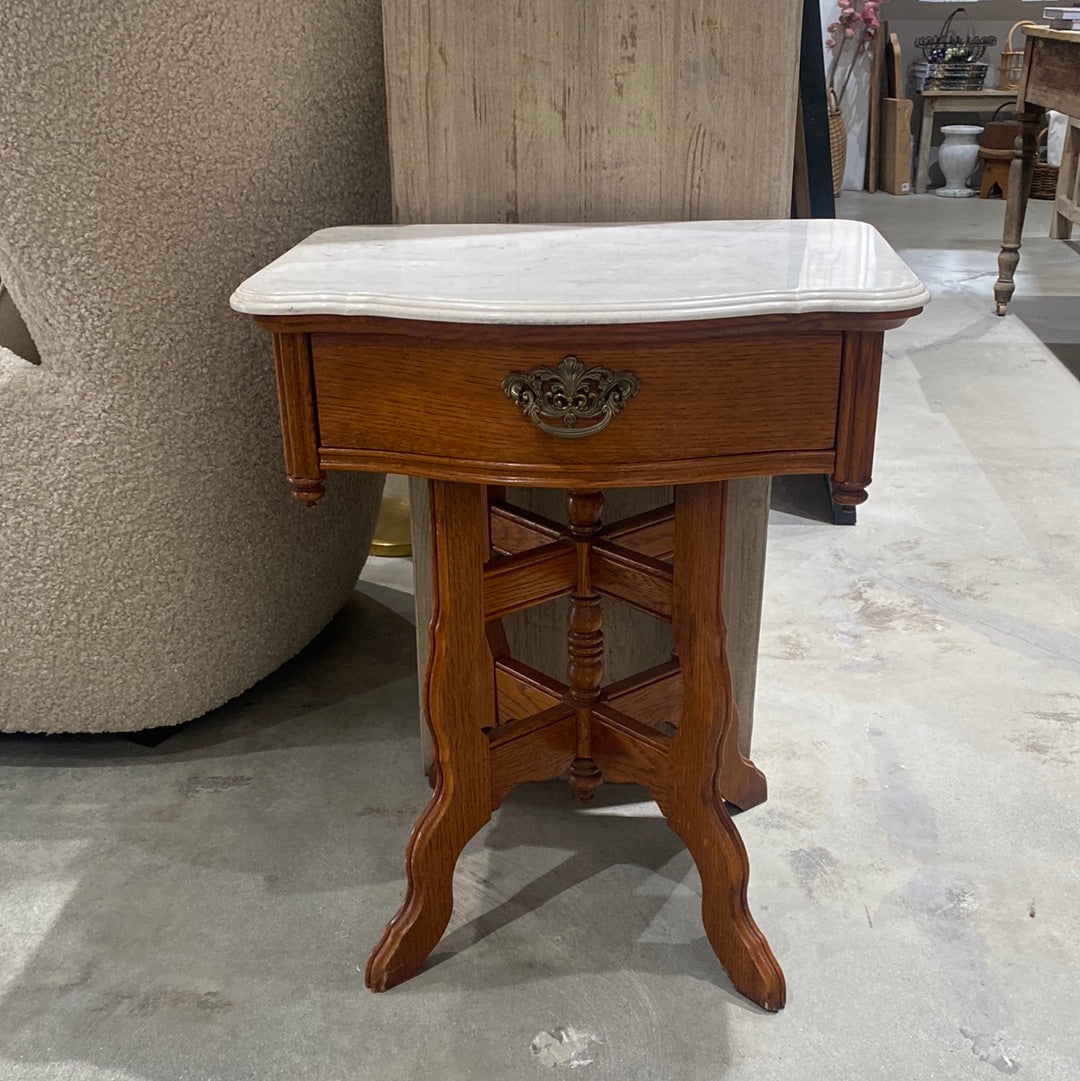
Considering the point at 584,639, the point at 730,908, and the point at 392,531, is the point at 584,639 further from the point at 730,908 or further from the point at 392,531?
the point at 392,531

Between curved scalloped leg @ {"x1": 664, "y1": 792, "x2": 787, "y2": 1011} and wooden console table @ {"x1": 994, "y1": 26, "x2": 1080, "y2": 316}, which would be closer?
curved scalloped leg @ {"x1": 664, "y1": 792, "x2": 787, "y2": 1011}

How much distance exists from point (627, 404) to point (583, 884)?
634mm

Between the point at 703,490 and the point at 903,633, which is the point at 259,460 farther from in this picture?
the point at 903,633

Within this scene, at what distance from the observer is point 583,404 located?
893mm

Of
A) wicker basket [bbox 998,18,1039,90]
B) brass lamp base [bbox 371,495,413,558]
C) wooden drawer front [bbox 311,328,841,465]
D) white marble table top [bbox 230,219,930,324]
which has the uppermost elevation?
white marble table top [bbox 230,219,930,324]

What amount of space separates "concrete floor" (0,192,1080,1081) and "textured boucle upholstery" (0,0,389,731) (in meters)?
0.19

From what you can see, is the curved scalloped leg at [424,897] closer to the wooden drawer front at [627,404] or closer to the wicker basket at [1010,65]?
the wooden drawer front at [627,404]

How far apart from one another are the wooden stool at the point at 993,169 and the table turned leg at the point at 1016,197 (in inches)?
92.0

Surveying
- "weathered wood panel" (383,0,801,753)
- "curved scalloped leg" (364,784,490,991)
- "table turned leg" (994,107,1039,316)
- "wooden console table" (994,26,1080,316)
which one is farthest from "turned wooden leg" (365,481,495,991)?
"table turned leg" (994,107,1039,316)

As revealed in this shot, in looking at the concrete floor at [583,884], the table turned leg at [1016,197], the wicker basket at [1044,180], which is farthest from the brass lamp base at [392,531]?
the wicker basket at [1044,180]

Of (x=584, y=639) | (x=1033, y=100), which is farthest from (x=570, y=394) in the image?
(x=1033, y=100)

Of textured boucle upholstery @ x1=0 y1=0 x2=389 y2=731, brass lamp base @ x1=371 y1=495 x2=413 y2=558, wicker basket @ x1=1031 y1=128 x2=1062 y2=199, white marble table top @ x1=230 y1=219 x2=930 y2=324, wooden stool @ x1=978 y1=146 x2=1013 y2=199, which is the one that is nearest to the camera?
white marble table top @ x1=230 y1=219 x2=930 y2=324

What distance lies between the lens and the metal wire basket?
5805mm

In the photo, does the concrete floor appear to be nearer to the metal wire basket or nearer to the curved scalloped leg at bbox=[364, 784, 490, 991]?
the curved scalloped leg at bbox=[364, 784, 490, 991]
